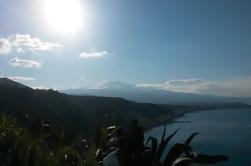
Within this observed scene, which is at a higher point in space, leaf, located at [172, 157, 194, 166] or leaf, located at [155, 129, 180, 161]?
leaf, located at [155, 129, 180, 161]

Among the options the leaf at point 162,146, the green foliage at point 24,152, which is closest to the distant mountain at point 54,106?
the leaf at point 162,146

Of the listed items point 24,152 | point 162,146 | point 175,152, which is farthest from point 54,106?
point 24,152

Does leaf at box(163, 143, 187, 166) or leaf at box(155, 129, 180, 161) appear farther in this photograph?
leaf at box(155, 129, 180, 161)

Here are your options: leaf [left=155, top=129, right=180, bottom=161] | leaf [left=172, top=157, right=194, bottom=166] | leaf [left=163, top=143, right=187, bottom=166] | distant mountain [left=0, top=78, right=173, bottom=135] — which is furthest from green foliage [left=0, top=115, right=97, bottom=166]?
distant mountain [left=0, top=78, right=173, bottom=135]

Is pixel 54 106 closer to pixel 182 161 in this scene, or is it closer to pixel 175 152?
pixel 175 152

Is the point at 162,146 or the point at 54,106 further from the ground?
the point at 162,146

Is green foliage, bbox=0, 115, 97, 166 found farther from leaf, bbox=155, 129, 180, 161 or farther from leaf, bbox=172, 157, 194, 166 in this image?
leaf, bbox=155, 129, 180, 161

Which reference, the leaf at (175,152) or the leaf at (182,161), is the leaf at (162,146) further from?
the leaf at (182,161)

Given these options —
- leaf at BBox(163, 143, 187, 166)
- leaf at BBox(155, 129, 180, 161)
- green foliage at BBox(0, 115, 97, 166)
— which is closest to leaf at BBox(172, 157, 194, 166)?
leaf at BBox(163, 143, 187, 166)

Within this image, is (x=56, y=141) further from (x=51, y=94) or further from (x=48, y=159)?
(x=51, y=94)

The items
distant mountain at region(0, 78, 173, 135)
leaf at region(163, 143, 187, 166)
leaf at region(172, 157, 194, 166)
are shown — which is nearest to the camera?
leaf at region(172, 157, 194, 166)

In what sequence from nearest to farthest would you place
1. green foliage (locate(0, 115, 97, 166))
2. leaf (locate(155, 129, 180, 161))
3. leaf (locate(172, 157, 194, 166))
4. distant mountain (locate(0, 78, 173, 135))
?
1. green foliage (locate(0, 115, 97, 166))
2. leaf (locate(172, 157, 194, 166))
3. leaf (locate(155, 129, 180, 161))
4. distant mountain (locate(0, 78, 173, 135))

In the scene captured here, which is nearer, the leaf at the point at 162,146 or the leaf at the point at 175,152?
the leaf at the point at 175,152

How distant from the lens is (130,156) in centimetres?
732
